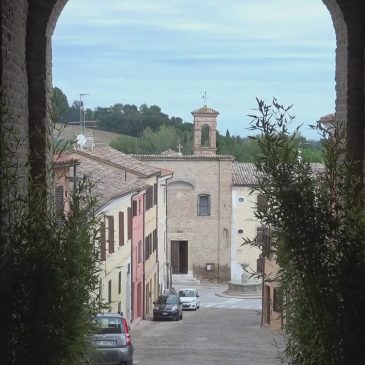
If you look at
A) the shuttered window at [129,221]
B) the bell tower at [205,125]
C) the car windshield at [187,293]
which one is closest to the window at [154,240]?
the car windshield at [187,293]

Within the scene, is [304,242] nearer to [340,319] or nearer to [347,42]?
[340,319]

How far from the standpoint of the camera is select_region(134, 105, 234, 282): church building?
37.9 m

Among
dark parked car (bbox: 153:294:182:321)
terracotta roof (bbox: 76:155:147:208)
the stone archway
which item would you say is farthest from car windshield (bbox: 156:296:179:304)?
the stone archway

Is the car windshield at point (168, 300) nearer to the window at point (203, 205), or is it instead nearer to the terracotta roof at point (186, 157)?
the terracotta roof at point (186, 157)

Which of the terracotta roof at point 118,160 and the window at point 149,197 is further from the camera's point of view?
the window at point 149,197

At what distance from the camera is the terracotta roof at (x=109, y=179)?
67.4 feet

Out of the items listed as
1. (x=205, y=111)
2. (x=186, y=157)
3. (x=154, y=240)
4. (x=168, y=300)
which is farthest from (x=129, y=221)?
A: (x=186, y=157)

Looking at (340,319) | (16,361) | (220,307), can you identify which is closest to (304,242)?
(340,319)

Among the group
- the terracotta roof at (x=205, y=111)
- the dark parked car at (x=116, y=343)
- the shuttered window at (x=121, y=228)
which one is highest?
the terracotta roof at (x=205, y=111)

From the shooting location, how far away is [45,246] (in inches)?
182

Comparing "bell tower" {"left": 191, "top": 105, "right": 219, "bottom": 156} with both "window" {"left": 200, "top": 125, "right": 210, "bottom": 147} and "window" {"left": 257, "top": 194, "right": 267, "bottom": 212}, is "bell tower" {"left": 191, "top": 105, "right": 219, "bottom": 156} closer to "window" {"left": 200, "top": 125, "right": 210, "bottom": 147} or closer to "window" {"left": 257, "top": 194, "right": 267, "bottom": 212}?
"window" {"left": 200, "top": 125, "right": 210, "bottom": 147}

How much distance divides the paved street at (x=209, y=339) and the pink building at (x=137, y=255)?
83 cm

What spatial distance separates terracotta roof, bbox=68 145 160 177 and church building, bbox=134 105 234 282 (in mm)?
8641

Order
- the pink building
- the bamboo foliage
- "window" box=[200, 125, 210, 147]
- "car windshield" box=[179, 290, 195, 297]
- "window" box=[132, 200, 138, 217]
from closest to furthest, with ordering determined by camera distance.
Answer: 1. the bamboo foliage
2. "window" box=[132, 200, 138, 217]
3. the pink building
4. "car windshield" box=[179, 290, 195, 297]
5. "window" box=[200, 125, 210, 147]
